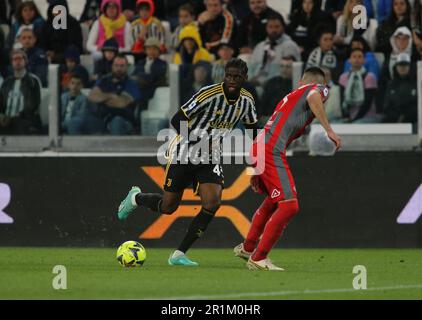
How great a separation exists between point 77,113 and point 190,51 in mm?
2087

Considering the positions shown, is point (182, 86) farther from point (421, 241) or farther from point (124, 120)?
point (421, 241)

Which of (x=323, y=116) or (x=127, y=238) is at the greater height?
(x=323, y=116)

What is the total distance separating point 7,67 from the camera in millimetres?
16062

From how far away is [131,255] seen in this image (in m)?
12.1

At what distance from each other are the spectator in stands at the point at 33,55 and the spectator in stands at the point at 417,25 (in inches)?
202

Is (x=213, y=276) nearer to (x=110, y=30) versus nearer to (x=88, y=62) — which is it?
(x=88, y=62)

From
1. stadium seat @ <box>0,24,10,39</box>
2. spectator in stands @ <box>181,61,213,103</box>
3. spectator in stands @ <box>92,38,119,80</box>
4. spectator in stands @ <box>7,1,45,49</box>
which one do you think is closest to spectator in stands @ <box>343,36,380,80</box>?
spectator in stands @ <box>181,61,213,103</box>

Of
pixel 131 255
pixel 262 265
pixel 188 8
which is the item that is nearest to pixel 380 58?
pixel 188 8

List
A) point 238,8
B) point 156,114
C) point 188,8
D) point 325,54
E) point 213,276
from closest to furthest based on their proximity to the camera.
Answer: point 213,276, point 156,114, point 325,54, point 188,8, point 238,8

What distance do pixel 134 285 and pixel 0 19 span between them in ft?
29.3

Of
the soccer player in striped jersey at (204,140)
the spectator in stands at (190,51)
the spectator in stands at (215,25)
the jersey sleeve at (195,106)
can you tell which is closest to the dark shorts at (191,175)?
the soccer player in striped jersey at (204,140)

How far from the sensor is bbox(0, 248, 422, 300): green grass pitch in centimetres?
971
